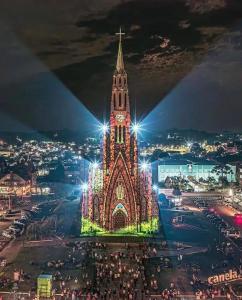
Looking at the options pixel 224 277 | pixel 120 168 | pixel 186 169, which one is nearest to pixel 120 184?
pixel 120 168

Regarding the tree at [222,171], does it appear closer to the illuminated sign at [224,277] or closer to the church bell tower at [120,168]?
the church bell tower at [120,168]

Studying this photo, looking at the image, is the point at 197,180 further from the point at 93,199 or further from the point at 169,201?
the point at 93,199

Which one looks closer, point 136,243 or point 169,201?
point 136,243

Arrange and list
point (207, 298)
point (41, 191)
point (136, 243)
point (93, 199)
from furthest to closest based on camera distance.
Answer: point (41, 191) < point (93, 199) < point (136, 243) < point (207, 298)

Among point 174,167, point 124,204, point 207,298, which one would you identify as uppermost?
point 174,167

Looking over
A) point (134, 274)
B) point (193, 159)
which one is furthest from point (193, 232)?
point (193, 159)

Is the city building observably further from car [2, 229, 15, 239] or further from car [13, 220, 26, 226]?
car [2, 229, 15, 239]

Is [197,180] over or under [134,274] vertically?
over

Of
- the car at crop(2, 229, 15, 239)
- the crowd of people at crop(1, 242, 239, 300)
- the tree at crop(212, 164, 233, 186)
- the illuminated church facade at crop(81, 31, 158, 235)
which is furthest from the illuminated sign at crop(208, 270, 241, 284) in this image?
the tree at crop(212, 164, 233, 186)
